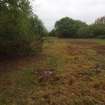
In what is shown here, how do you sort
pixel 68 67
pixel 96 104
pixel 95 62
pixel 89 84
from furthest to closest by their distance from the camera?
1. pixel 95 62
2. pixel 68 67
3. pixel 89 84
4. pixel 96 104

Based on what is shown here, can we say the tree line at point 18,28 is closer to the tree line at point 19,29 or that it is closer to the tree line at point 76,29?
the tree line at point 19,29

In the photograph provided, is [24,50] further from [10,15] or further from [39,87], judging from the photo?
[39,87]

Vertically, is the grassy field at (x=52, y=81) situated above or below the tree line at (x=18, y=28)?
below

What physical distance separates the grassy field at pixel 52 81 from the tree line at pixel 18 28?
1.98ft

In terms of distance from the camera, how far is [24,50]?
34.3 feet

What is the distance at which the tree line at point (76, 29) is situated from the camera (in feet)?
84.2

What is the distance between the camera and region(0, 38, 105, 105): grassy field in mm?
5555

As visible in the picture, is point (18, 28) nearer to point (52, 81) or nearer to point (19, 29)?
point (19, 29)

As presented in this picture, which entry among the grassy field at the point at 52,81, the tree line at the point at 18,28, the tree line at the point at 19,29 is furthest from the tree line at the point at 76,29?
the grassy field at the point at 52,81

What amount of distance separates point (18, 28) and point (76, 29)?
19.8 meters

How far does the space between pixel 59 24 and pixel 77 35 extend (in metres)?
3.93

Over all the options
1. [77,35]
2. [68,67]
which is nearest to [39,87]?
[68,67]

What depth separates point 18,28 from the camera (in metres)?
9.17

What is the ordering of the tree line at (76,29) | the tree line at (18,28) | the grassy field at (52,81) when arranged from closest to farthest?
the grassy field at (52,81) → the tree line at (18,28) → the tree line at (76,29)
